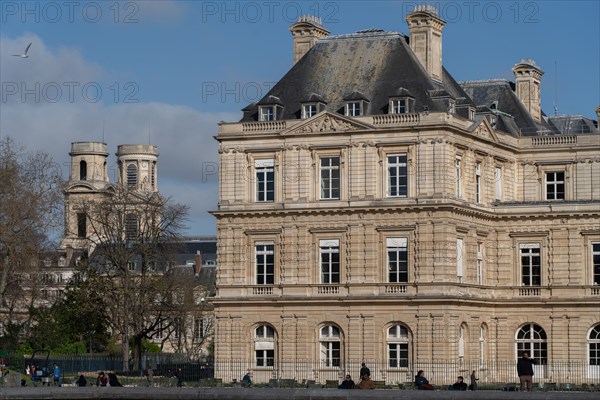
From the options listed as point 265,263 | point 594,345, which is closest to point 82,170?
point 265,263

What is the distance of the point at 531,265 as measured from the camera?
77.9 meters

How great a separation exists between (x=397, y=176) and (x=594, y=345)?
39.3 ft

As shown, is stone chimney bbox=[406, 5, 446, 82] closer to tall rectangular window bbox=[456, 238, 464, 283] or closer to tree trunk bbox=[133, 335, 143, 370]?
tall rectangular window bbox=[456, 238, 464, 283]

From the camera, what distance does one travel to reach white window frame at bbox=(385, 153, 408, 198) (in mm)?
74125

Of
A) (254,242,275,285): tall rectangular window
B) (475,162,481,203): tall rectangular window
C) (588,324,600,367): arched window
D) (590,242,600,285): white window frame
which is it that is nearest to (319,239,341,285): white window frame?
(254,242,275,285): tall rectangular window

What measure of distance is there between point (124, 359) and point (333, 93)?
69.6 feet

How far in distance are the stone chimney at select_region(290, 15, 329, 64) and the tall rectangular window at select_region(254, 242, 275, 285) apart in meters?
10.1

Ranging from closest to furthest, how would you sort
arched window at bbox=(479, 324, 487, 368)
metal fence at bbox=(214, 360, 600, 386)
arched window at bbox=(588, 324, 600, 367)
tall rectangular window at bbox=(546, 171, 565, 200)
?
metal fence at bbox=(214, 360, 600, 386)
arched window at bbox=(588, 324, 600, 367)
arched window at bbox=(479, 324, 487, 368)
tall rectangular window at bbox=(546, 171, 565, 200)

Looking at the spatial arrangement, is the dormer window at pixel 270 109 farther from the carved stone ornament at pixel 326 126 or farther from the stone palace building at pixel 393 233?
the carved stone ornament at pixel 326 126

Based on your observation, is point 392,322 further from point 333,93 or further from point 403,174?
point 333,93

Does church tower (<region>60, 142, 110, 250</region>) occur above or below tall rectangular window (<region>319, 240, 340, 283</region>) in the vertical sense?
above

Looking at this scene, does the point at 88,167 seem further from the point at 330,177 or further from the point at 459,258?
the point at 459,258

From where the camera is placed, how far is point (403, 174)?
243 ft

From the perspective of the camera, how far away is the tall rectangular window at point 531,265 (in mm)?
77750
